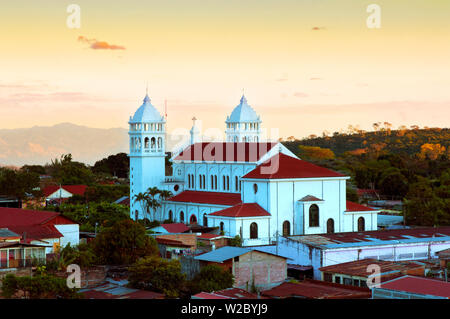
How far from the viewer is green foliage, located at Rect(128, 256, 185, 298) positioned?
3222 centimetres

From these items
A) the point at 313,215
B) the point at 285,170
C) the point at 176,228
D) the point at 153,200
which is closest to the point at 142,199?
the point at 153,200

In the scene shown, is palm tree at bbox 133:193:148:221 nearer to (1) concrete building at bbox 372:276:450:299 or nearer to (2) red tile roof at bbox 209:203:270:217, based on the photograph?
(2) red tile roof at bbox 209:203:270:217

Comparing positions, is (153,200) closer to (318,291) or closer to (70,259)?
(70,259)

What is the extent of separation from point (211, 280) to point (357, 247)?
506 inches

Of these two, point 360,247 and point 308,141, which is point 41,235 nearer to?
point 360,247

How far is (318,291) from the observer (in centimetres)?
3128

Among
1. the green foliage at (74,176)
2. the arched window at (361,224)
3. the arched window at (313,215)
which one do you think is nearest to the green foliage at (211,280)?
the arched window at (313,215)

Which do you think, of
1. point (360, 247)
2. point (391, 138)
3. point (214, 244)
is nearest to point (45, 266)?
point (214, 244)

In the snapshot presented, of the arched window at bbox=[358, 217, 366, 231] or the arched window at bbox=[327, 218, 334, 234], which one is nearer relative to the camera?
the arched window at bbox=[327, 218, 334, 234]

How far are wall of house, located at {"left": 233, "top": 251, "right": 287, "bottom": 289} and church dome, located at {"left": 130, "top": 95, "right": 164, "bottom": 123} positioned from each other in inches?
1372

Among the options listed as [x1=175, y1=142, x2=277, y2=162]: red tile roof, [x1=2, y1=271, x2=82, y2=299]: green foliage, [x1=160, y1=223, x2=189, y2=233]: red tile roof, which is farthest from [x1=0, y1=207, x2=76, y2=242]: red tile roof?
[x1=175, y1=142, x2=277, y2=162]: red tile roof

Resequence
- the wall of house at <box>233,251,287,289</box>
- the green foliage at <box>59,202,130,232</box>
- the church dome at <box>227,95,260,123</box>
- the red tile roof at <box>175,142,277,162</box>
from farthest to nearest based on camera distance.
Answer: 1. the church dome at <box>227,95,260,123</box>
2. the red tile roof at <box>175,142,277,162</box>
3. the green foliage at <box>59,202,130,232</box>
4. the wall of house at <box>233,251,287,289</box>

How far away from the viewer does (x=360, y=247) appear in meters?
42.9

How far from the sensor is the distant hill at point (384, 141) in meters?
157
